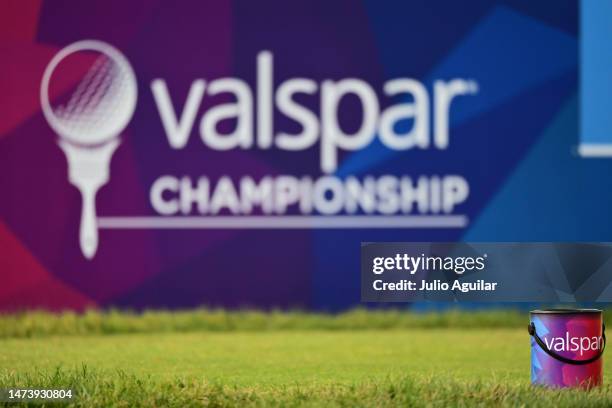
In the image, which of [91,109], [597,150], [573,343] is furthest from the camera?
[91,109]

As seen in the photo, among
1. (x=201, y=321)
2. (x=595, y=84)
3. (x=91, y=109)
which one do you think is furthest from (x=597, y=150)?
(x=91, y=109)

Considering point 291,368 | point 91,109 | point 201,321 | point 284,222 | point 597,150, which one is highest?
point 91,109

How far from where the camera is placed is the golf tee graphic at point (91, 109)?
32.5ft

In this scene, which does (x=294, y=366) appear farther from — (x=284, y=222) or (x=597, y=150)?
(x=597, y=150)

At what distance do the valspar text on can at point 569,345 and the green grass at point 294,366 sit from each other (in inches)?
4.8

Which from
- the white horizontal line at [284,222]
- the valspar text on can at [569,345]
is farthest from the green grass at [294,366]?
the white horizontal line at [284,222]

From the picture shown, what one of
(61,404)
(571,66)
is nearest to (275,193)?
(571,66)

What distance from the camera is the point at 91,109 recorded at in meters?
9.95

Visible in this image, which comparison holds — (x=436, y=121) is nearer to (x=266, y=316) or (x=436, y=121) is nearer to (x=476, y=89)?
(x=476, y=89)

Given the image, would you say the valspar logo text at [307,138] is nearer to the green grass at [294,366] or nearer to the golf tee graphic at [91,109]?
the golf tee graphic at [91,109]

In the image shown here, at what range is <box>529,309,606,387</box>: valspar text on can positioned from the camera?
6668 mm

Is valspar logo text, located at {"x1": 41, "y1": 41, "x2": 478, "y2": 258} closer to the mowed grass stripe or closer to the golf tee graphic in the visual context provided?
the golf tee graphic

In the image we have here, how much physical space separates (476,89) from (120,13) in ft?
9.95

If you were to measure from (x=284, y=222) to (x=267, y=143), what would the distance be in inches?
26.9
